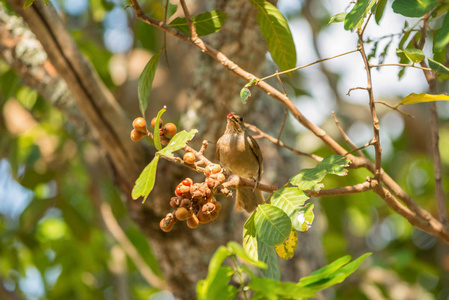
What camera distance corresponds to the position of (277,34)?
2020 mm

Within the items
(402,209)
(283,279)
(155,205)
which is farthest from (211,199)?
(283,279)

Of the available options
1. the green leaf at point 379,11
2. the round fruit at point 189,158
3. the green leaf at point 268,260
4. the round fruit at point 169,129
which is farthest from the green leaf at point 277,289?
the green leaf at point 379,11

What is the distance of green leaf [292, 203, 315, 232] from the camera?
4.68ft

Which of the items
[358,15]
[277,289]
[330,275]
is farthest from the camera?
[358,15]

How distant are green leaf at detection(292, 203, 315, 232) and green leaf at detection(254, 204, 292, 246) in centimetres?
6

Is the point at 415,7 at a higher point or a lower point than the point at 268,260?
higher

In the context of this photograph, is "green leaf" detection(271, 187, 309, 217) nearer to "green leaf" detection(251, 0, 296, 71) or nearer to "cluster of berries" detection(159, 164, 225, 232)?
"cluster of berries" detection(159, 164, 225, 232)

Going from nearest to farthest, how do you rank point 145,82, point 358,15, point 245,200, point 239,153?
point 358,15 < point 145,82 < point 245,200 < point 239,153

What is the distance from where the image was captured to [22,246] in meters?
4.77

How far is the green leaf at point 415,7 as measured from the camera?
64.7 inches

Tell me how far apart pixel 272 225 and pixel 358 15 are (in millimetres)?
723

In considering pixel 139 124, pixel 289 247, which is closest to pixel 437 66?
pixel 289 247

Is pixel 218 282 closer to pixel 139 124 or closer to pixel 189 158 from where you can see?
pixel 189 158

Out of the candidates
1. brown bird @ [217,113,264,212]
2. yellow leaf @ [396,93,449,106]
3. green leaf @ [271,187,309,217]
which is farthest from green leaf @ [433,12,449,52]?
brown bird @ [217,113,264,212]
